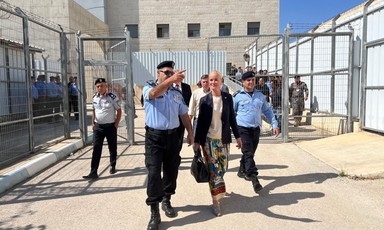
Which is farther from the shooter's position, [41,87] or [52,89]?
[52,89]

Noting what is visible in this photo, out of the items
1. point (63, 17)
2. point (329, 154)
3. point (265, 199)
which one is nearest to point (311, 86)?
point (329, 154)

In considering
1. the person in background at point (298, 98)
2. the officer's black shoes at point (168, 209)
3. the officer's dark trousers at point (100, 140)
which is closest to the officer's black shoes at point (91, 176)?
the officer's dark trousers at point (100, 140)

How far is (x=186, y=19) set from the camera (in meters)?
30.8

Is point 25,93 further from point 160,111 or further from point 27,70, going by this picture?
point 160,111

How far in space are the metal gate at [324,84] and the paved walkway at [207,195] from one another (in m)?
1.92

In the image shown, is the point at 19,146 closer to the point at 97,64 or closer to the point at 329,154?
the point at 97,64

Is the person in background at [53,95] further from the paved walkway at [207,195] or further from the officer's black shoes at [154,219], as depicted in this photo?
the officer's black shoes at [154,219]

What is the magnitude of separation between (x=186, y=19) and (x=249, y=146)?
27.0 meters

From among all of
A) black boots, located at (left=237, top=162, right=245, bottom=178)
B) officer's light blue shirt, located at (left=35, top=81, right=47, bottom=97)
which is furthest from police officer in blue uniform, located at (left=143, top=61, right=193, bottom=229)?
officer's light blue shirt, located at (left=35, top=81, right=47, bottom=97)

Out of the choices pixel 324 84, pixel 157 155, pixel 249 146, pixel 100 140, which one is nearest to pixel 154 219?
pixel 157 155

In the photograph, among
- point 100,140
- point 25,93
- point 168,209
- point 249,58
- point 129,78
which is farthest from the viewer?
point 249,58

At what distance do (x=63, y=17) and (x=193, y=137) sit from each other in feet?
61.0

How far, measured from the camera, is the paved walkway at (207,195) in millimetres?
4141

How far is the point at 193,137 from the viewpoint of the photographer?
445 centimetres
